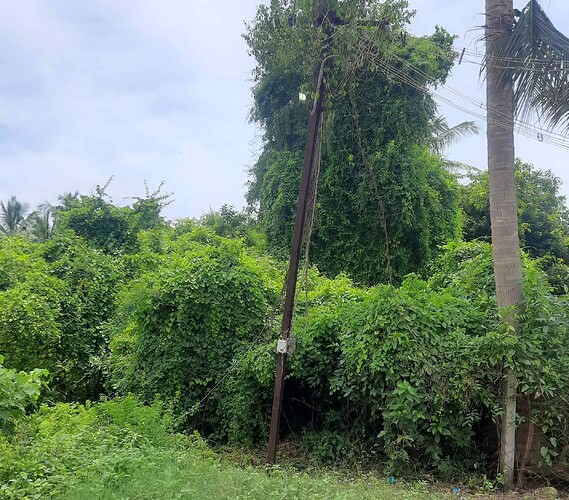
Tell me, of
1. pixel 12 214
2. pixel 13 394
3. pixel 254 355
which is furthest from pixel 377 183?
pixel 12 214

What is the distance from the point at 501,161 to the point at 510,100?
769 millimetres

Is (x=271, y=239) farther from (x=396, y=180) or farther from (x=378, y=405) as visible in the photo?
(x=378, y=405)

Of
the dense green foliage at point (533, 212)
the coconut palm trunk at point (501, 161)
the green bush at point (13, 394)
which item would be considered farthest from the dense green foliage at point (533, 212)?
the green bush at point (13, 394)

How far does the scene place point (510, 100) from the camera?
19.7ft

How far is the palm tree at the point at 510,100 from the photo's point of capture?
217 inches

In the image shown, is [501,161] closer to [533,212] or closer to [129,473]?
[129,473]

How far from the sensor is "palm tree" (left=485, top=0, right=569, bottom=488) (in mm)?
5520

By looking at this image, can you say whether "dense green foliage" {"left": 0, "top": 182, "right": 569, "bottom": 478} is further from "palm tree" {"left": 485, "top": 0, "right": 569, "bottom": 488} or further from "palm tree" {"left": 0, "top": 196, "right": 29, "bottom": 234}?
"palm tree" {"left": 0, "top": 196, "right": 29, "bottom": 234}

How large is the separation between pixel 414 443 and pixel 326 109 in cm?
445

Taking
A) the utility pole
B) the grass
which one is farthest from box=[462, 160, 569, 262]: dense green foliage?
the grass

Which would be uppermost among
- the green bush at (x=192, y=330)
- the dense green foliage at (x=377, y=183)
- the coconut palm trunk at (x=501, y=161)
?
the dense green foliage at (x=377, y=183)

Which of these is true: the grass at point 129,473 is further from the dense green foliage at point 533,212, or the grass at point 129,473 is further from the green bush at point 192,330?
the dense green foliage at point 533,212

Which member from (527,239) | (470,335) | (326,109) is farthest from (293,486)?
(527,239)

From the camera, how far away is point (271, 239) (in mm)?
15977
